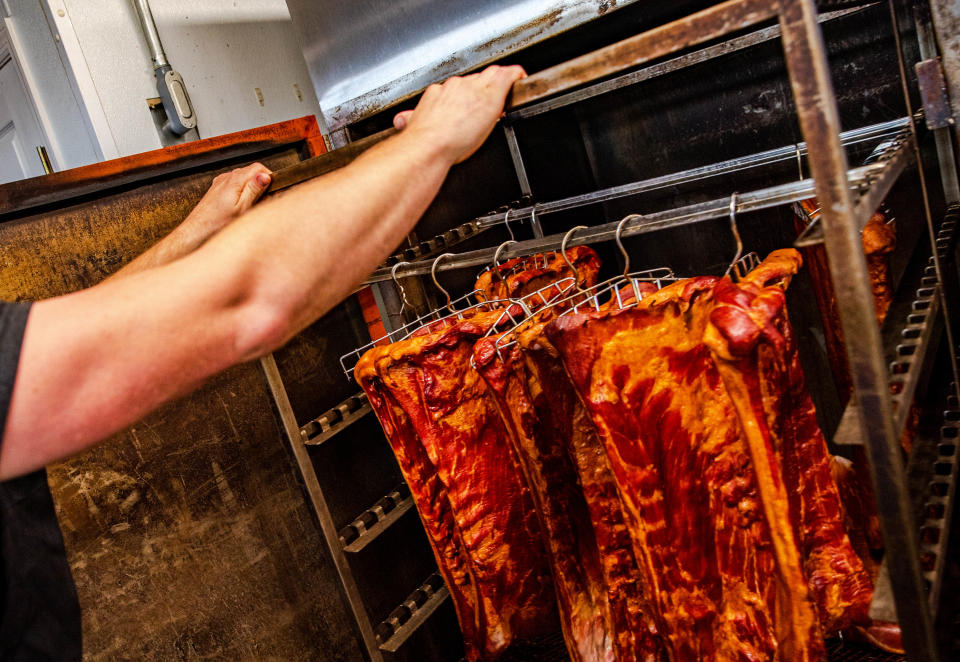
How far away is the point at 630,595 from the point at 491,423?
0.69 meters

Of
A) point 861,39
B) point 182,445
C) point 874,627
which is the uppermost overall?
point 861,39

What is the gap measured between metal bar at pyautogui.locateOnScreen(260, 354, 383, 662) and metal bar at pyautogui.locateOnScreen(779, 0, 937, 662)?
1.82m

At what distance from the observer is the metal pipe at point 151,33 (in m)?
3.60

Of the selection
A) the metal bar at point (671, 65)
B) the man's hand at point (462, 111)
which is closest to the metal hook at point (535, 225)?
the metal bar at point (671, 65)

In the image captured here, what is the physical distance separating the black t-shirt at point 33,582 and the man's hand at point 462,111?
1086 millimetres

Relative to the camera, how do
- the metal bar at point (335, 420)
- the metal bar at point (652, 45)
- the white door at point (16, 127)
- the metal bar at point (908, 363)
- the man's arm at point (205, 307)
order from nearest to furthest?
the man's arm at point (205, 307), the metal bar at point (652, 45), the metal bar at point (908, 363), the metal bar at point (335, 420), the white door at point (16, 127)

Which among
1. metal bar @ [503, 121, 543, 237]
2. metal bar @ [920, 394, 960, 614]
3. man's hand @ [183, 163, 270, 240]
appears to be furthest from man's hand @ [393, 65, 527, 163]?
metal bar @ [503, 121, 543, 237]

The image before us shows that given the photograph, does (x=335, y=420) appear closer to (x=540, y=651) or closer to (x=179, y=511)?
(x=179, y=511)

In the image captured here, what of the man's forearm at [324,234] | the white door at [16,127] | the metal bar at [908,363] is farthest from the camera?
the white door at [16,127]

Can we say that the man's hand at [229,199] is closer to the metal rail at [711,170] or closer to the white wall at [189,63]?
the metal rail at [711,170]

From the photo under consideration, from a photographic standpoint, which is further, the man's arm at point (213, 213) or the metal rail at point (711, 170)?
the metal rail at point (711, 170)

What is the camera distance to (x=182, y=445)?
2668mm

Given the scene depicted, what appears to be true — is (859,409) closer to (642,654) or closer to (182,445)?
(642,654)

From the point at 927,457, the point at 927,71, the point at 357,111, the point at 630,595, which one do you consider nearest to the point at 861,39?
the point at 927,71
